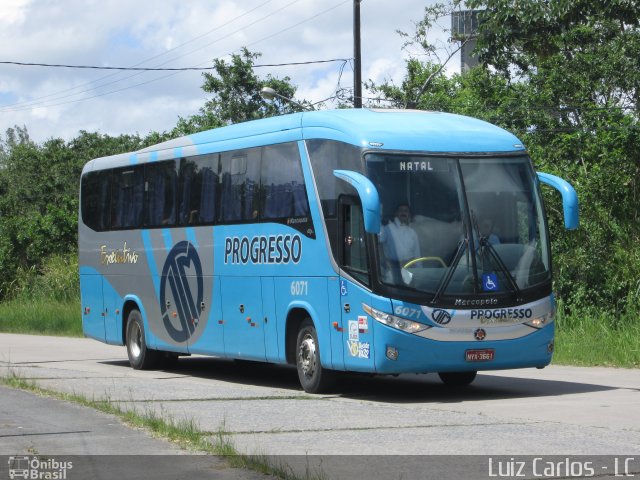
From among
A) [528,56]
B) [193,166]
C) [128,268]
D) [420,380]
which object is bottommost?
[420,380]

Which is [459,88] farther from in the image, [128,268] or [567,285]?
[128,268]

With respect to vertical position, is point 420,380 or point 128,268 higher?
point 128,268

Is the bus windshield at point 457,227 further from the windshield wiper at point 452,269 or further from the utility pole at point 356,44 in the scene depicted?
the utility pole at point 356,44

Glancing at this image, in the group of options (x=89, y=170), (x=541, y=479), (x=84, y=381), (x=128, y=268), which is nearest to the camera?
(x=541, y=479)

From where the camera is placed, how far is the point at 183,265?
19.4 m

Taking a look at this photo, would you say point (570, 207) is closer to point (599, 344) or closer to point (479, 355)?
point (479, 355)

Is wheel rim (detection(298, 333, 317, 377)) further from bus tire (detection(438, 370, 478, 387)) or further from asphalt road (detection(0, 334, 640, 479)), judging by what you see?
bus tire (detection(438, 370, 478, 387))

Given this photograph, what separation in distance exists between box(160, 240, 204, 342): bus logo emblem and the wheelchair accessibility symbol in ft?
18.8

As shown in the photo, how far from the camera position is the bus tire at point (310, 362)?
1545 centimetres

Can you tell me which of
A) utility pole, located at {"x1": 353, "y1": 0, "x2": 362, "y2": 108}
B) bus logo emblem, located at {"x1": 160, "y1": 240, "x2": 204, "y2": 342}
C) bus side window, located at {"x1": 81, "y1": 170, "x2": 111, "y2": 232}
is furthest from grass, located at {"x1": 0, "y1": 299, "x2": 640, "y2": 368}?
utility pole, located at {"x1": 353, "y1": 0, "x2": 362, "y2": 108}

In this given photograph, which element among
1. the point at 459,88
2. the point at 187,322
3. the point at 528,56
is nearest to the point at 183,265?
the point at 187,322

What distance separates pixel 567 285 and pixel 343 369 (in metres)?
10.5

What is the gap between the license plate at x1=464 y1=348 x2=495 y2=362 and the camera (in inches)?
565

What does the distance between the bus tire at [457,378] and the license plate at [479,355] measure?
6.35ft
